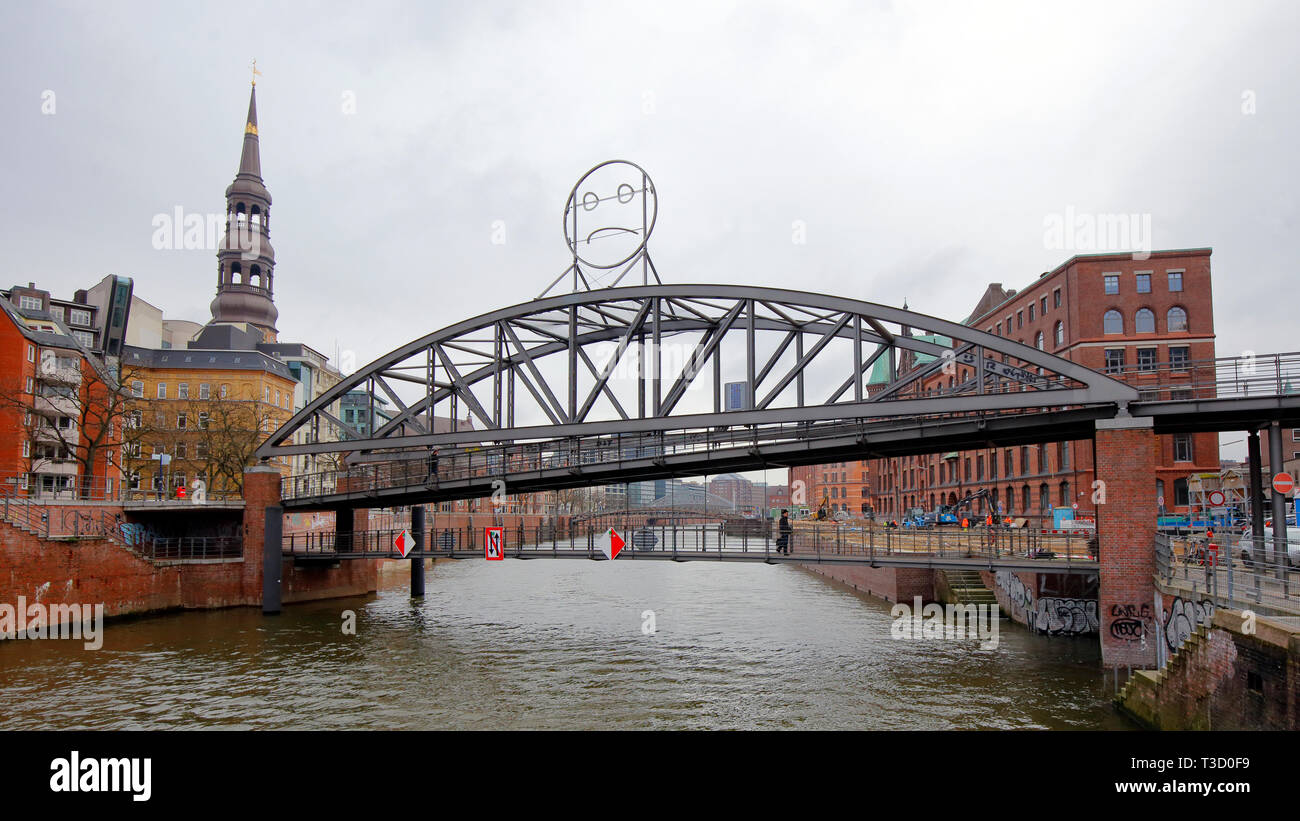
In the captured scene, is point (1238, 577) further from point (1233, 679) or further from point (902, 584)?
point (902, 584)

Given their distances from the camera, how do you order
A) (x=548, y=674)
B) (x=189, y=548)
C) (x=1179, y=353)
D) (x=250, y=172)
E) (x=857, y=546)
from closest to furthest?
1. (x=548, y=674)
2. (x=857, y=546)
3. (x=189, y=548)
4. (x=1179, y=353)
5. (x=250, y=172)

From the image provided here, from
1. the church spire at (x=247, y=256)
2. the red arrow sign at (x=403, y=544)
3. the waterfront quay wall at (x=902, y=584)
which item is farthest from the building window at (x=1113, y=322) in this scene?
the church spire at (x=247, y=256)

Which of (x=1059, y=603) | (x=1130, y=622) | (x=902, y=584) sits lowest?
(x=902, y=584)

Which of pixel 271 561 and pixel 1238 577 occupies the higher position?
pixel 1238 577

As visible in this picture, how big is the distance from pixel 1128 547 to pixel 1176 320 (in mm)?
39101

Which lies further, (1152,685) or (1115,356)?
(1115,356)

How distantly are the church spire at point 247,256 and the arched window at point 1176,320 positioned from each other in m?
76.8

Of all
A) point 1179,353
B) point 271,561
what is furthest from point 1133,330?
point 271,561

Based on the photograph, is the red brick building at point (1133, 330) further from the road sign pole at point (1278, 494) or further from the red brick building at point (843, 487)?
the red brick building at point (843, 487)

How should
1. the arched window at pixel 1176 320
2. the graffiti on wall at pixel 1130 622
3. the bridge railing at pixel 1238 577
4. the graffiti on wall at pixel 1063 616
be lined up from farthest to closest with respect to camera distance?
the arched window at pixel 1176 320 → the graffiti on wall at pixel 1063 616 → the graffiti on wall at pixel 1130 622 → the bridge railing at pixel 1238 577

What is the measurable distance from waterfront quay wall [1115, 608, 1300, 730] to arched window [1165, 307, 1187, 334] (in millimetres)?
44984

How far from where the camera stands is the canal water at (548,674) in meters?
18.7

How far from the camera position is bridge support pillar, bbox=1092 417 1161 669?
69.5 ft

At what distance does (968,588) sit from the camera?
119 ft
